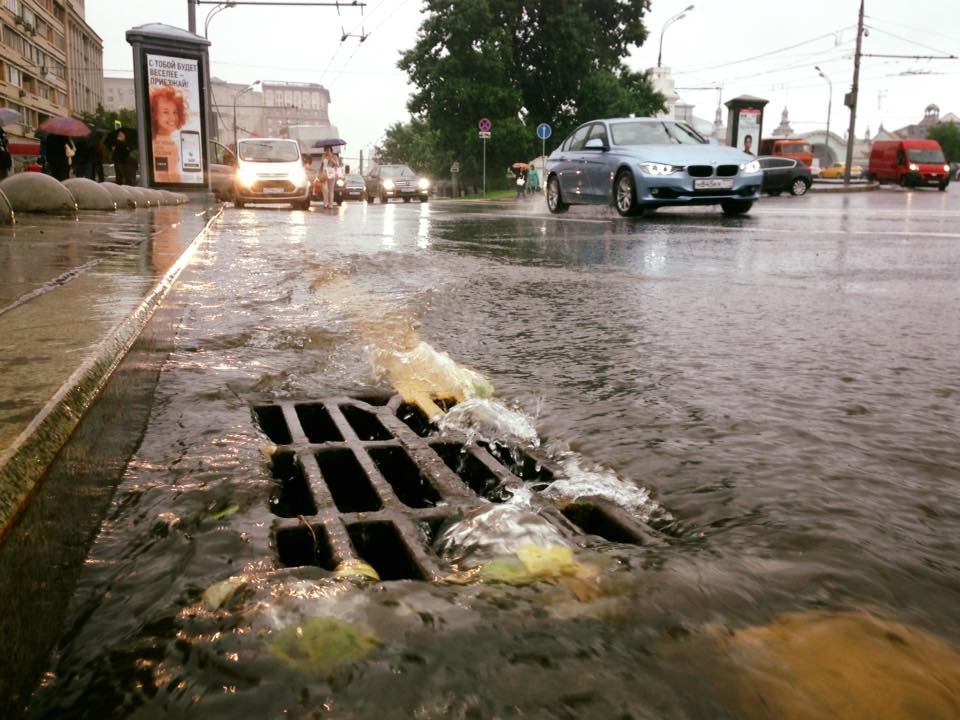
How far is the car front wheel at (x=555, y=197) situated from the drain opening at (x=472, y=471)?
41.5ft

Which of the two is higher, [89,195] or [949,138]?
[949,138]

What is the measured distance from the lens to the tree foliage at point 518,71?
137 feet

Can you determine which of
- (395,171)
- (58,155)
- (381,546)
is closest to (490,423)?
(381,546)

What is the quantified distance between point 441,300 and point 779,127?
5903 inches

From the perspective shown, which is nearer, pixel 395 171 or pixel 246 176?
pixel 246 176

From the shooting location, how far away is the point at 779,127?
14000cm

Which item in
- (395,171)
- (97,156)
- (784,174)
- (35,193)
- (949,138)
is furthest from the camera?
(949,138)

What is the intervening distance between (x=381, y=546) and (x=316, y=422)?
35.6 inches

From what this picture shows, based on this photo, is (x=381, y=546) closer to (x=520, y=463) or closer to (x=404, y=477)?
(x=404, y=477)

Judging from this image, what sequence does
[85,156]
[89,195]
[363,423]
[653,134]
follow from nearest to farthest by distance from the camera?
[363,423] → [89,195] → [653,134] → [85,156]

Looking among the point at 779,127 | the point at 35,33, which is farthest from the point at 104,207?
the point at 779,127

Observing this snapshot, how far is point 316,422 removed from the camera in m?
2.36

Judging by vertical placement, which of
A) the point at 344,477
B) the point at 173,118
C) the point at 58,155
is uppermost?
the point at 173,118

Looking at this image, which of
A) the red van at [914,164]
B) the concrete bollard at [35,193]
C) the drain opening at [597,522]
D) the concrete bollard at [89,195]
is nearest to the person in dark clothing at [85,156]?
the concrete bollard at [89,195]
